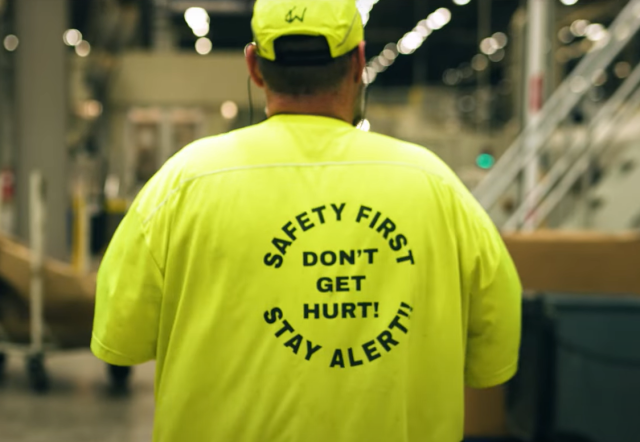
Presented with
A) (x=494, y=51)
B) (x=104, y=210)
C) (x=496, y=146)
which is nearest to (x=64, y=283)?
(x=104, y=210)

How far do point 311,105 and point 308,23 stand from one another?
0.15 meters

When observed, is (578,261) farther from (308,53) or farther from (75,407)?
(75,407)

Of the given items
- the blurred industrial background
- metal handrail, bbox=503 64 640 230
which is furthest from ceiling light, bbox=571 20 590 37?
metal handrail, bbox=503 64 640 230

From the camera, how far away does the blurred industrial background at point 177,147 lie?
405 cm

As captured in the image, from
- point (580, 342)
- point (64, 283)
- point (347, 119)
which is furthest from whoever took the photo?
point (64, 283)

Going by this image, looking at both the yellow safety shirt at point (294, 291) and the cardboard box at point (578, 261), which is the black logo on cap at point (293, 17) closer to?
the yellow safety shirt at point (294, 291)

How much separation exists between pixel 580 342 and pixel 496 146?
20929 mm

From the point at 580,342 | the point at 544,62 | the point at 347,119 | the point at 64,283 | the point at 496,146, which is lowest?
the point at 496,146

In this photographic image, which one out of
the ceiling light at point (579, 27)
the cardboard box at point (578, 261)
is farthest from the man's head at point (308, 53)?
the ceiling light at point (579, 27)

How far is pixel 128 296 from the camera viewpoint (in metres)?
1.58

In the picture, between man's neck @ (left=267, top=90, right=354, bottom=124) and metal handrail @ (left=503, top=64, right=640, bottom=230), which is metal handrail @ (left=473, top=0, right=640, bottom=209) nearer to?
metal handrail @ (left=503, top=64, right=640, bottom=230)

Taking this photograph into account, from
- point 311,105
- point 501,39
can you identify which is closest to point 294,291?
point 311,105

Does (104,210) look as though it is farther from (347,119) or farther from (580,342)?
(347,119)

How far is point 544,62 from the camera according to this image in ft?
29.0
